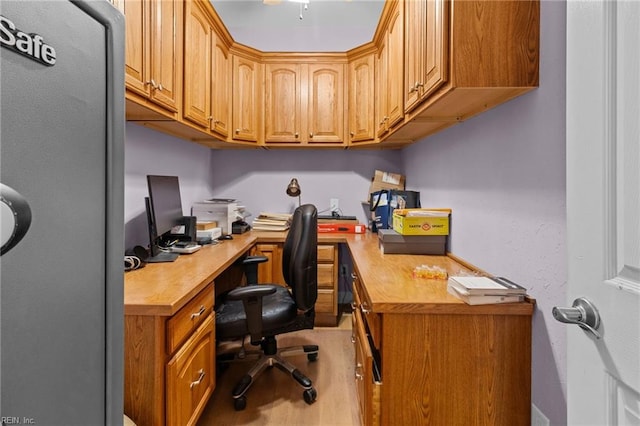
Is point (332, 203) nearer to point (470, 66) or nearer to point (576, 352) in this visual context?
point (470, 66)

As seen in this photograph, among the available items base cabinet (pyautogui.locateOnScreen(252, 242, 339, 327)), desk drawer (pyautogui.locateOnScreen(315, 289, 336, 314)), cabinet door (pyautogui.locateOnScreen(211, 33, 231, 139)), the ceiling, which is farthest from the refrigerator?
the ceiling

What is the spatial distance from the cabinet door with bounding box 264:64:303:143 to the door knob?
2.41 m

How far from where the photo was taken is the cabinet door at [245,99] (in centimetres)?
259

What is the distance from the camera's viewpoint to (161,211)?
1.75 metres

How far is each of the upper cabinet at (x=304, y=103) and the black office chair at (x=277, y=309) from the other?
45.4 inches

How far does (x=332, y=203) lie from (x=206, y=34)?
5.87ft

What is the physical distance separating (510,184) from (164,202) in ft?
5.87

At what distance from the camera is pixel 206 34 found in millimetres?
2139

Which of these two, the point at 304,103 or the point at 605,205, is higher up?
the point at 304,103

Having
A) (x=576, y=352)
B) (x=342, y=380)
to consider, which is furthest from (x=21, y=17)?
(x=342, y=380)

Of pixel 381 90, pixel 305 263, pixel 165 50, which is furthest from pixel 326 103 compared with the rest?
pixel 305 263

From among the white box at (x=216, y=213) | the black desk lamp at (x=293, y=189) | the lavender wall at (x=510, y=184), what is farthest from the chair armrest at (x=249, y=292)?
the black desk lamp at (x=293, y=189)

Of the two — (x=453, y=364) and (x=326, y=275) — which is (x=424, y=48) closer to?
(x=453, y=364)

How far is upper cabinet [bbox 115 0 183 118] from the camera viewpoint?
1.34 meters
